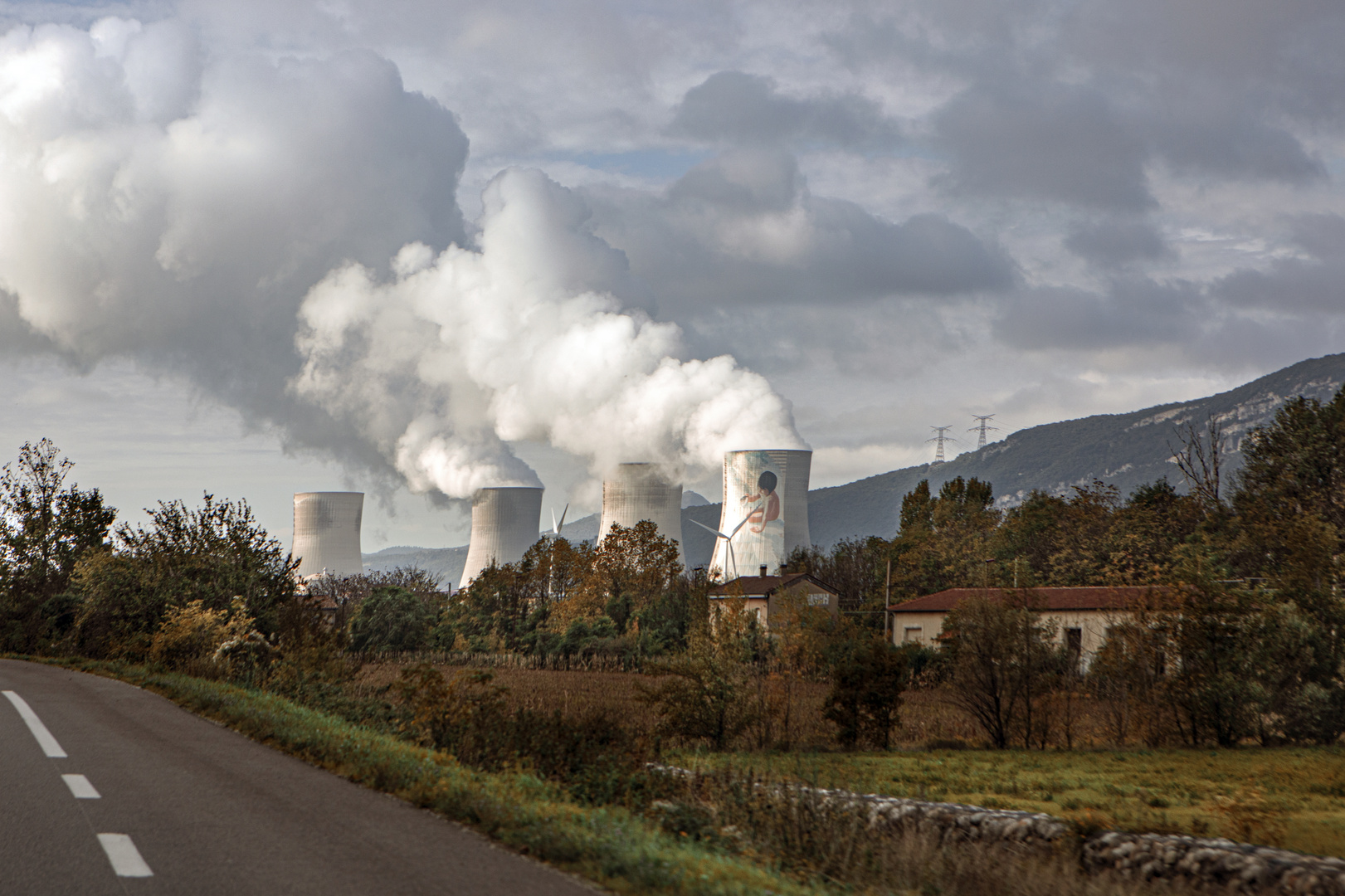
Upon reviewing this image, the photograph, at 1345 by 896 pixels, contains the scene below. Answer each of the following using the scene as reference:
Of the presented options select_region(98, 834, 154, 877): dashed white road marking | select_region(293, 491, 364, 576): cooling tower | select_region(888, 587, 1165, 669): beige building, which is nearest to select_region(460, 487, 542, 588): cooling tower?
select_region(293, 491, 364, 576): cooling tower

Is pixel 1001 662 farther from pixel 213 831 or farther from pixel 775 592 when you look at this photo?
pixel 775 592

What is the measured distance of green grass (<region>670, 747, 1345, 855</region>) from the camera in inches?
452

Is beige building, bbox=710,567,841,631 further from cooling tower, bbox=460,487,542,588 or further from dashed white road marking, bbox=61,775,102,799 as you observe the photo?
dashed white road marking, bbox=61,775,102,799

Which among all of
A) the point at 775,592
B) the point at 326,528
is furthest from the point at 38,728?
the point at 326,528

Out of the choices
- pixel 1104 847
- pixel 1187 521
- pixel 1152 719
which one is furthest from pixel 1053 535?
pixel 1104 847

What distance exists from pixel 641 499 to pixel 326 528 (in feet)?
69.8

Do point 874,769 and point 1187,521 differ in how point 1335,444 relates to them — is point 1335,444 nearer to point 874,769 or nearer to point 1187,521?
point 1187,521

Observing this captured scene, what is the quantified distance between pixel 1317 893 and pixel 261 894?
8397 mm

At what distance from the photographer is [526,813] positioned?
702cm

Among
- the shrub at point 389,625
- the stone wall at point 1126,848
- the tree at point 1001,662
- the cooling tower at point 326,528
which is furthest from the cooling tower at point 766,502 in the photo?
the stone wall at point 1126,848

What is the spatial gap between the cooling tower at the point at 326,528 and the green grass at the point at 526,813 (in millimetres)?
62593

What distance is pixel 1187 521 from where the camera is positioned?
5084 cm

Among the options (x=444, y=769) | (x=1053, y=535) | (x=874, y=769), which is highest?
(x=1053, y=535)

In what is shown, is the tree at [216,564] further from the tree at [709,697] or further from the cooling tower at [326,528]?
the cooling tower at [326,528]
